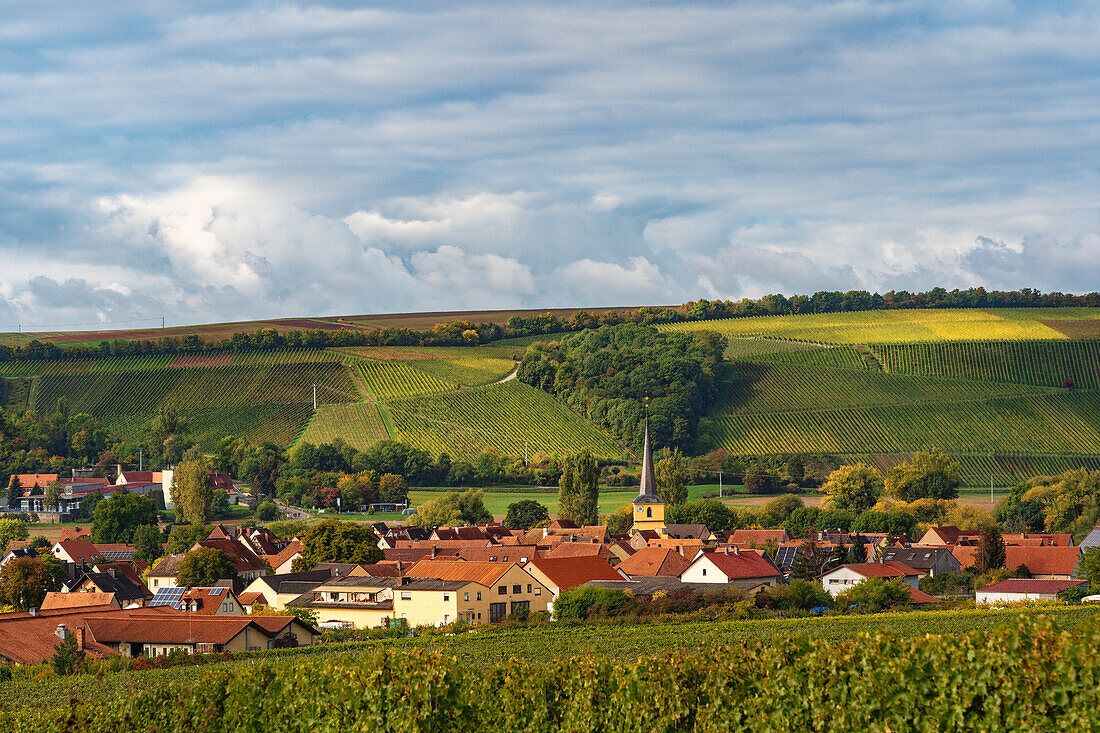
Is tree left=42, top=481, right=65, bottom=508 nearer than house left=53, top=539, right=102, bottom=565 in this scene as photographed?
No

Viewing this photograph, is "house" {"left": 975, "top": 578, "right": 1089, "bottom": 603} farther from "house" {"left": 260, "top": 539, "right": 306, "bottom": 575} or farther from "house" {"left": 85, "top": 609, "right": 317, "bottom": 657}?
"house" {"left": 260, "top": 539, "right": 306, "bottom": 575}

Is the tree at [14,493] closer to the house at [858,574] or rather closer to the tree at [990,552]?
the house at [858,574]

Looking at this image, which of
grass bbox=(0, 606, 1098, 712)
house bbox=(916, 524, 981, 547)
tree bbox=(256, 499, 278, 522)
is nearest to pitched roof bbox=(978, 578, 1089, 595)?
grass bbox=(0, 606, 1098, 712)

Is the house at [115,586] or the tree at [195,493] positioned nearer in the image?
the house at [115,586]

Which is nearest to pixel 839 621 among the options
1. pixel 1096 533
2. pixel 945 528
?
pixel 1096 533

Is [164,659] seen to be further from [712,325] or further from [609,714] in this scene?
[712,325]

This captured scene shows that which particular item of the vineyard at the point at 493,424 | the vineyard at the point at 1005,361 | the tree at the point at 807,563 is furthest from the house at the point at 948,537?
the vineyard at the point at 1005,361
